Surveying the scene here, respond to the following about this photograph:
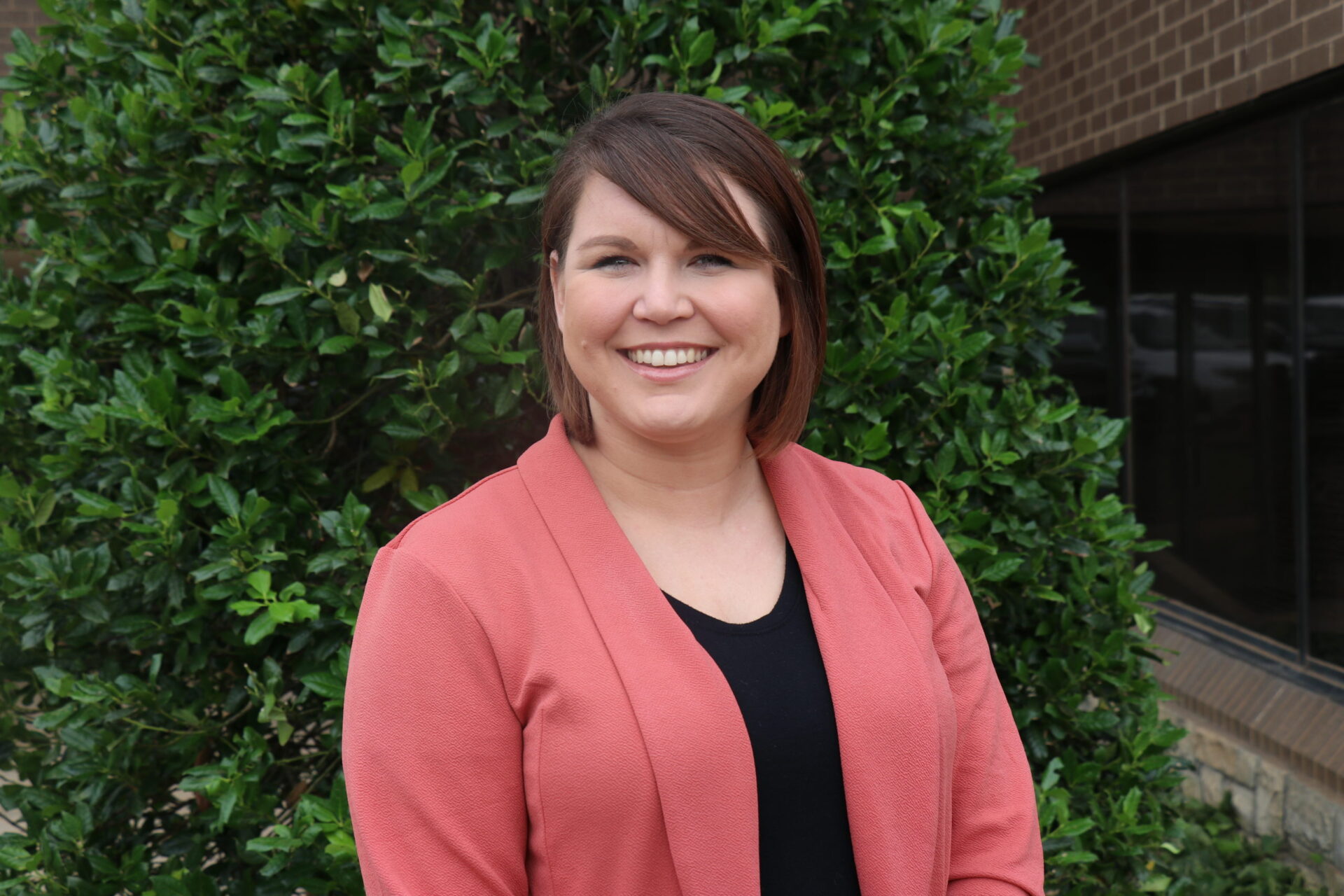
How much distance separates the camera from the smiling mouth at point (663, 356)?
68.2 inches

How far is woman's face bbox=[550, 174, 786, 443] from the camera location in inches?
66.8

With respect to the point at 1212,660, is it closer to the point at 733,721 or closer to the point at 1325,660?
the point at 1325,660

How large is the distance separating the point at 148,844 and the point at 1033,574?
2084 mm

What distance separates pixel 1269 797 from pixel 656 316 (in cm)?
427

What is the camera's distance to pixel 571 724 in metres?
1.53

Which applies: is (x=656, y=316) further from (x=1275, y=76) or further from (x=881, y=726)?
(x=1275, y=76)

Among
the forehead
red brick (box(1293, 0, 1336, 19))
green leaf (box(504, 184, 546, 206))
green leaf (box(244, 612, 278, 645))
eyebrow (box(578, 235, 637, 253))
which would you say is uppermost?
red brick (box(1293, 0, 1336, 19))

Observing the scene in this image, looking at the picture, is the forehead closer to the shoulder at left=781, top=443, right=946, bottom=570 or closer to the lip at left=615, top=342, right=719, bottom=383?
the lip at left=615, top=342, right=719, bottom=383

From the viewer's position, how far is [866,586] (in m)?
1.87

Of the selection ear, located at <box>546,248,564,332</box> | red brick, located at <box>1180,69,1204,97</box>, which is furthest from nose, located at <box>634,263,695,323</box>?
red brick, located at <box>1180,69,1204,97</box>

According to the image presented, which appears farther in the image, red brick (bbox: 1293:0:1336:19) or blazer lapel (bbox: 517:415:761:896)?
red brick (bbox: 1293:0:1336:19)

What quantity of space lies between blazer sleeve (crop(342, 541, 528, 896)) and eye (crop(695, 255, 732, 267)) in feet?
2.00

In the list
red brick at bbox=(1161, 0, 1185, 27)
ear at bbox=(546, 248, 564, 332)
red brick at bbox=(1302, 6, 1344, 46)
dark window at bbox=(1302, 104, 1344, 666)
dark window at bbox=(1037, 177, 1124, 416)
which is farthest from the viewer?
dark window at bbox=(1037, 177, 1124, 416)

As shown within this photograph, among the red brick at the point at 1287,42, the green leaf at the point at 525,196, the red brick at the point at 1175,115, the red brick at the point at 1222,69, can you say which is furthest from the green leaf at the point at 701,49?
the red brick at the point at 1175,115
